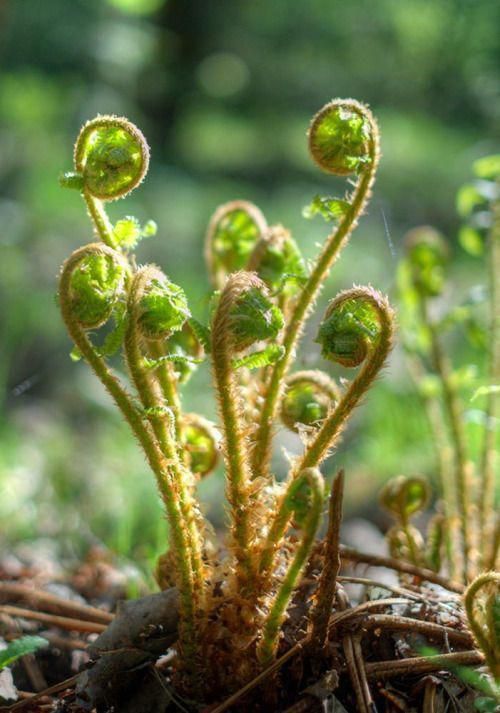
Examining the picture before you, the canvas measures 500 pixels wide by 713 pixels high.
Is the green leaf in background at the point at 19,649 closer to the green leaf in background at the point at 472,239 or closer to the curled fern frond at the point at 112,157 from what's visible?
the curled fern frond at the point at 112,157

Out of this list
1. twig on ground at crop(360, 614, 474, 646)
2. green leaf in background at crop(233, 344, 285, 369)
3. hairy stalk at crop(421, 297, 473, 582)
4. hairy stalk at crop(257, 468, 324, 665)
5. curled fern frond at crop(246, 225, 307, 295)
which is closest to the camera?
hairy stalk at crop(257, 468, 324, 665)

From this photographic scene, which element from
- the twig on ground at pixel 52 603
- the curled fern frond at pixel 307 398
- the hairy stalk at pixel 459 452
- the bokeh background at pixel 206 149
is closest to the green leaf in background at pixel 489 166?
the hairy stalk at pixel 459 452

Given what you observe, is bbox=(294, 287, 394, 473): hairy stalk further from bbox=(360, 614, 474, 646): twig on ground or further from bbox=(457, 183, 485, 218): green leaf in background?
bbox=(457, 183, 485, 218): green leaf in background

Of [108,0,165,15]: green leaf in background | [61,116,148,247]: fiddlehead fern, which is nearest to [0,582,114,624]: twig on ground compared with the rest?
[61,116,148,247]: fiddlehead fern

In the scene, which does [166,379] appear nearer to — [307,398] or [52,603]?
[307,398]

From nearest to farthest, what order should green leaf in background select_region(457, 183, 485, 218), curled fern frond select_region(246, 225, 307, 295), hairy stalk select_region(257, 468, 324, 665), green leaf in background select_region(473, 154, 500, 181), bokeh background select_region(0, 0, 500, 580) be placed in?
hairy stalk select_region(257, 468, 324, 665), curled fern frond select_region(246, 225, 307, 295), green leaf in background select_region(473, 154, 500, 181), green leaf in background select_region(457, 183, 485, 218), bokeh background select_region(0, 0, 500, 580)

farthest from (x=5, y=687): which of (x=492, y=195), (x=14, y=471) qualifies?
(x=14, y=471)

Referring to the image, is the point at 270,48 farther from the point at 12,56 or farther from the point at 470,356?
the point at 470,356
